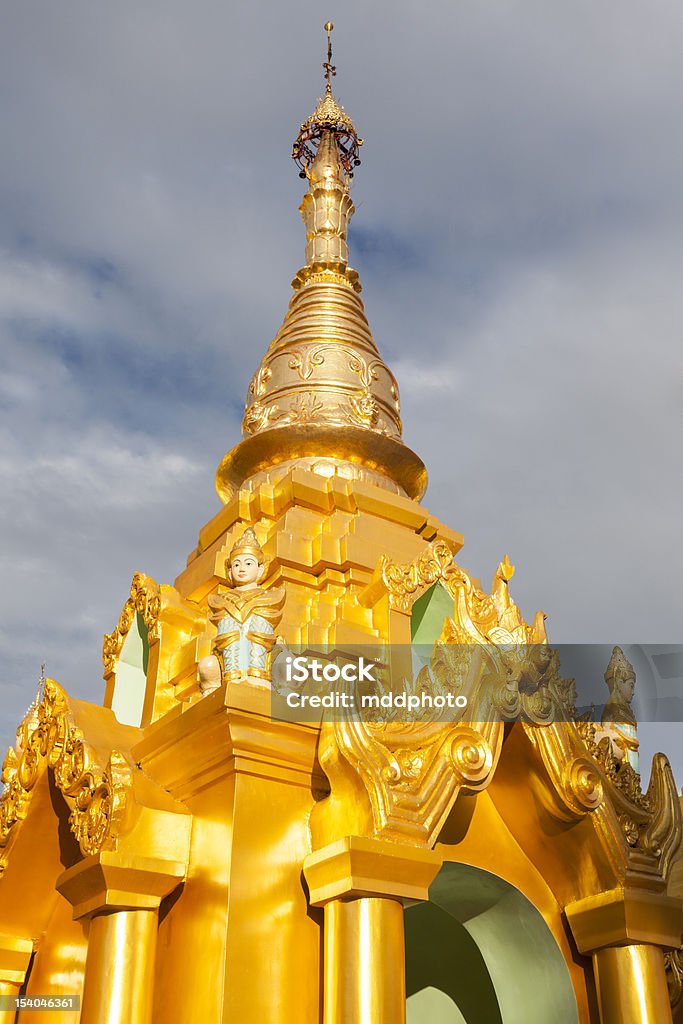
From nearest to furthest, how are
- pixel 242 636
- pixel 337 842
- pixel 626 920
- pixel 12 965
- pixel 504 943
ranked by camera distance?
1. pixel 337 842
2. pixel 626 920
3. pixel 242 636
4. pixel 504 943
5. pixel 12 965

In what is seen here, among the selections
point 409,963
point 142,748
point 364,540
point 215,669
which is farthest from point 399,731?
point 364,540

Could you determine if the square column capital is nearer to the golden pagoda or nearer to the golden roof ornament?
the golden pagoda

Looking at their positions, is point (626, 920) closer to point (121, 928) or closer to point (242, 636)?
point (242, 636)

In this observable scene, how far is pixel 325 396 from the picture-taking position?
46.0 ft

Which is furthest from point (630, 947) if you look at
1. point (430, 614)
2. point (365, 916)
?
point (430, 614)

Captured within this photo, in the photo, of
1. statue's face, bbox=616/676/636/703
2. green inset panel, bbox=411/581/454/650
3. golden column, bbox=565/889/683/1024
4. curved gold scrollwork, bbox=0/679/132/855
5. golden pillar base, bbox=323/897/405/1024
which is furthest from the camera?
green inset panel, bbox=411/581/454/650

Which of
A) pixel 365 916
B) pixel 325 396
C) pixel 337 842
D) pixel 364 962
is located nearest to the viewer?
pixel 364 962

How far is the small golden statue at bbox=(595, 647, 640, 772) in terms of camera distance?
9.25m

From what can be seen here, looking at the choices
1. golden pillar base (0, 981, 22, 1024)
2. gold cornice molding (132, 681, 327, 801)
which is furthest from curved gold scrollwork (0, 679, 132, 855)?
golden pillar base (0, 981, 22, 1024)

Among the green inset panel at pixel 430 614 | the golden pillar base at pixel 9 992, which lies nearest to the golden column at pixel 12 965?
the golden pillar base at pixel 9 992

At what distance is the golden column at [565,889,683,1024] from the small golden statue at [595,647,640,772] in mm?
1483

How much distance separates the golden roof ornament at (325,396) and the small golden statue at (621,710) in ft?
14.5

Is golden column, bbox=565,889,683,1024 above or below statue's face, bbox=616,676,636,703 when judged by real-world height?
below

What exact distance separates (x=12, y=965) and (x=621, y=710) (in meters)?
5.90
